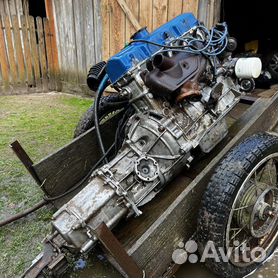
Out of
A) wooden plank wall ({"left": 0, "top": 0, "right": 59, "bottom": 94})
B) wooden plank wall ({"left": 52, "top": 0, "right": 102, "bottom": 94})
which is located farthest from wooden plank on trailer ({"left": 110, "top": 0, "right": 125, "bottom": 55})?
wooden plank wall ({"left": 0, "top": 0, "right": 59, "bottom": 94})

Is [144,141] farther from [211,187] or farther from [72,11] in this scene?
[72,11]

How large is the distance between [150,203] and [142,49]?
97 cm

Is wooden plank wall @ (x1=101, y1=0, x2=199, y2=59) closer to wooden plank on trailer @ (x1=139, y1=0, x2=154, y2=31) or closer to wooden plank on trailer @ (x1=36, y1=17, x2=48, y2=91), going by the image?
wooden plank on trailer @ (x1=139, y1=0, x2=154, y2=31)

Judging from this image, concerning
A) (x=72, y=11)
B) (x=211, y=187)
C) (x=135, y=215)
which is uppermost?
(x=72, y=11)

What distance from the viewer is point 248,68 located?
6.75ft

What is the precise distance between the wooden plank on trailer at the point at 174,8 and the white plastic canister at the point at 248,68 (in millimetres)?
1682

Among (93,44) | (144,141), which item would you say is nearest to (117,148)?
(144,141)

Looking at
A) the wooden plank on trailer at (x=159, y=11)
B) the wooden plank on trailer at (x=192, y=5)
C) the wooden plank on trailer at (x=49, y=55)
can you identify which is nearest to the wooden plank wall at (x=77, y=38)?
the wooden plank on trailer at (x=49, y=55)

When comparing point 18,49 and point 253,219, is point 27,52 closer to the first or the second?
point 18,49

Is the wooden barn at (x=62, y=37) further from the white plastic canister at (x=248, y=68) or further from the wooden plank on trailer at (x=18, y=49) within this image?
the white plastic canister at (x=248, y=68)

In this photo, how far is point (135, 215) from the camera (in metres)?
1.77

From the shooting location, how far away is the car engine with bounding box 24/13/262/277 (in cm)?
162

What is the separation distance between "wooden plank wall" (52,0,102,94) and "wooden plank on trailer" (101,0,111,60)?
0.82 ft

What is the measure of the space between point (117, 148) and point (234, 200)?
94cm
